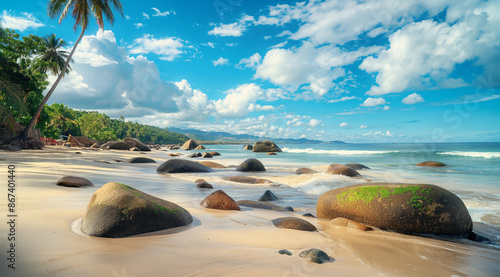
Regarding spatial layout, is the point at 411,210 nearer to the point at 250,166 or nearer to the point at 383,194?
the point at 383,194

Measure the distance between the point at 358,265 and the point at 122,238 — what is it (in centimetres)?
244

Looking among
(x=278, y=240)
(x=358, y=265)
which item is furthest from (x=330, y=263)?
(x=278, y=240)

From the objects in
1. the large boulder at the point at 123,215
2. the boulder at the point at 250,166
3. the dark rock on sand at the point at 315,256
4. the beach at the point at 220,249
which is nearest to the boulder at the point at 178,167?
the boulder at the point at 250,166

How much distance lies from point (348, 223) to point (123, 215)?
11.5 ft

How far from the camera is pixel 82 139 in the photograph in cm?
3988

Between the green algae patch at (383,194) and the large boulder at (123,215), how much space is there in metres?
3.13

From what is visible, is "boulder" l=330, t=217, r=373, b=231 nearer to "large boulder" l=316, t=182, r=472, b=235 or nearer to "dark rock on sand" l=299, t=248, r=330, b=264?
"large boulder" l=316, t=182, r=472, b=235

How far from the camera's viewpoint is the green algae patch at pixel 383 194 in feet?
12.5

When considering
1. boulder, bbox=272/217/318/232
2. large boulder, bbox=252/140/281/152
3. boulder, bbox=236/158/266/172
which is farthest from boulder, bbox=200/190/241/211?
large boulder, bbox=252/140/281/152

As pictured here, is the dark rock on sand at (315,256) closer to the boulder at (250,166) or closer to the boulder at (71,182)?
the boulder at (71,182)

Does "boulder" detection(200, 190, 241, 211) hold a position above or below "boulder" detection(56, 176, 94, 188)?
below

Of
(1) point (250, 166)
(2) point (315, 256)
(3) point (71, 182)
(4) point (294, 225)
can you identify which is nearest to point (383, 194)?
A: (4) point (294, 225)

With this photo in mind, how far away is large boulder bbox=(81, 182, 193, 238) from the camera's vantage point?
2508mm

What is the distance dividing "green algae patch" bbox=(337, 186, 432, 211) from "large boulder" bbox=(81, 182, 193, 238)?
3.13 m
